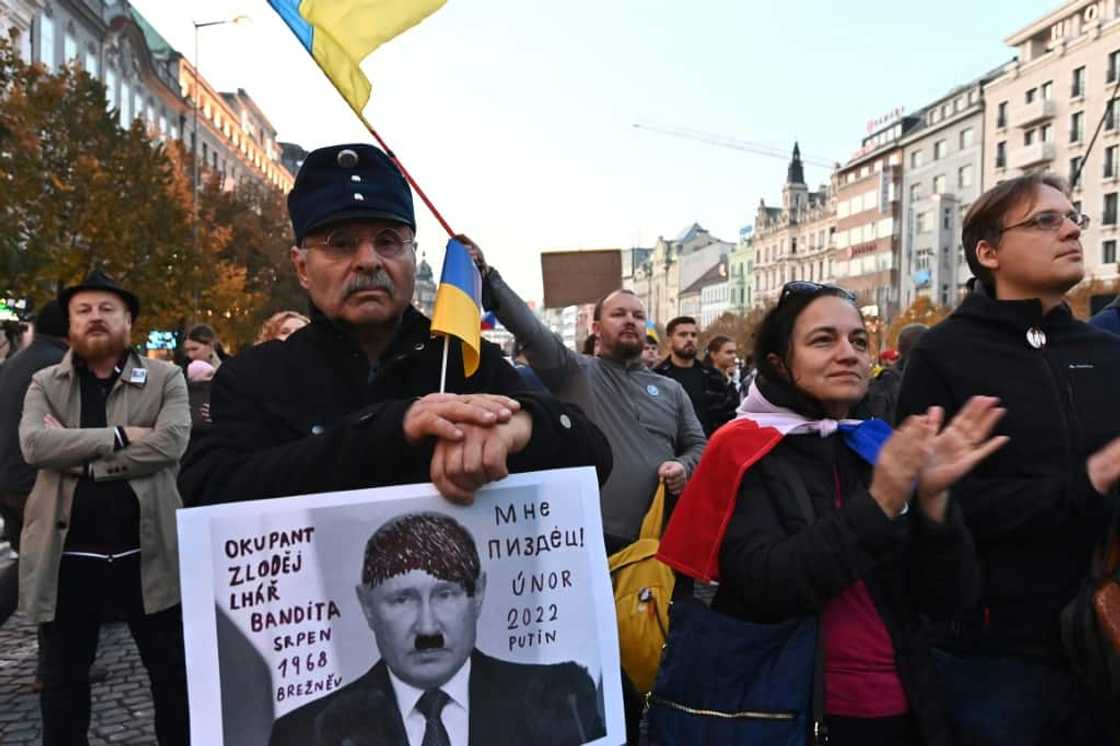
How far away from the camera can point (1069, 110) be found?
56.8 meters

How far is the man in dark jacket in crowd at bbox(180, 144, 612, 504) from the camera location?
155 cm

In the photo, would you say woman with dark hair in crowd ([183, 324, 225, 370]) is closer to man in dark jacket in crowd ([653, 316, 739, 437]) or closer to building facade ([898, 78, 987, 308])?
man in dark jacket in crowd ([653, 316, 739, 437])

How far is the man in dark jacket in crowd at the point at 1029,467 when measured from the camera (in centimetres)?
227

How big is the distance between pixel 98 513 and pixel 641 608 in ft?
7.15

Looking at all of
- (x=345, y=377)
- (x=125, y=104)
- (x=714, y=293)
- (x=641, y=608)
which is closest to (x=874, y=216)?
(x=714, y=293)

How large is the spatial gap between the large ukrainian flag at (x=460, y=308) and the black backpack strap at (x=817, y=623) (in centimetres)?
85

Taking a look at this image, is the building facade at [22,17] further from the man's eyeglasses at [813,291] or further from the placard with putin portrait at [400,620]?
the placard with putin portrait at [400,620]

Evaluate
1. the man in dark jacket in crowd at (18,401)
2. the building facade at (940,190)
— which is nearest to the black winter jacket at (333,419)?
the man in dark jacket in crowd at (18,401)

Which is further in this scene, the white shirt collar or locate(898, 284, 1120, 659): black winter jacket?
locate(898, 284, 1120, 659): black winter jacket

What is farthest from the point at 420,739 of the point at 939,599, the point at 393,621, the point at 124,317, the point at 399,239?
the point at 124,317

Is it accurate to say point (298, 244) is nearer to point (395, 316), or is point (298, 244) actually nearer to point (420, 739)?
point (395, 316)

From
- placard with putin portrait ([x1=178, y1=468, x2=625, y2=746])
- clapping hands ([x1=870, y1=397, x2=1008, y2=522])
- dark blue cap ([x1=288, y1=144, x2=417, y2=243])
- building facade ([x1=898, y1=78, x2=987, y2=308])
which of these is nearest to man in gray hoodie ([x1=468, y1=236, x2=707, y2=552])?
dark blue cap ([x1=288, y1=144, x2=417, y2=243])

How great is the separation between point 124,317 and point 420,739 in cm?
299

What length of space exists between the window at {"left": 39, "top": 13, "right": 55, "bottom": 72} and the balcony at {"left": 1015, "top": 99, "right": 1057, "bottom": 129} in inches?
2156
